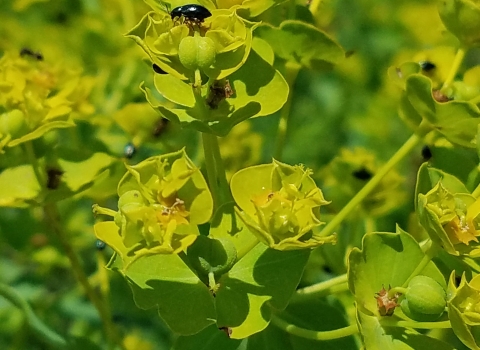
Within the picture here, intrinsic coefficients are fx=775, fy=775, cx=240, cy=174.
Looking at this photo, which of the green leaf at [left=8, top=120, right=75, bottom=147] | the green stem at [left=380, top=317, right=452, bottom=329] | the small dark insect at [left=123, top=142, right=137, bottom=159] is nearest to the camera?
the green stem at [left=380, top=317, right=452, bottom=329]

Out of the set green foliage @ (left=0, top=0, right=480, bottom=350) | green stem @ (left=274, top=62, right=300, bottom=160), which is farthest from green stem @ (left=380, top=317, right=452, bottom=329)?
green stem @ (left=274, top=62, right=300, bottom=160)

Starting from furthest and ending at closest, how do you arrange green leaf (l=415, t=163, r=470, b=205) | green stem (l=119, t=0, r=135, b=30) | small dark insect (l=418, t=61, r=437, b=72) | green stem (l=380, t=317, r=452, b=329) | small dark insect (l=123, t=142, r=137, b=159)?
green stem (l=119, t=0, r=135, b=30) < small dark insect (l=123, t=142, r=137, b=159) < small dark insect (l=418, t=61, r=437, b=72) < green leaf (l=415, t=163, r=470, b=205) < green stem (l=380, t=317, r=452, b=329)

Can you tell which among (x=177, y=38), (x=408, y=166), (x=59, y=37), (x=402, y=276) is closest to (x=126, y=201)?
(x=177, y=38)

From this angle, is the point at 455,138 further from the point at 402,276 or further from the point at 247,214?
the point at 247,214

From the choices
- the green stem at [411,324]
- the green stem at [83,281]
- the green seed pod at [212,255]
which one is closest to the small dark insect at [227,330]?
the green seed pod at [212,255]

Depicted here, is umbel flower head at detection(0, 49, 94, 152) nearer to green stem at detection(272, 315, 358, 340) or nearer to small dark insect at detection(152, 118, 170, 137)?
small dark insect at detection(152, 118, 170, 137)

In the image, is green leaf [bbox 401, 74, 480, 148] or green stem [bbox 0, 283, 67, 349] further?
green stem [bbox 0, 283, 67, 349]
